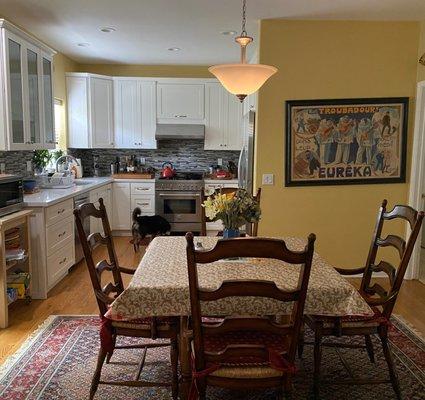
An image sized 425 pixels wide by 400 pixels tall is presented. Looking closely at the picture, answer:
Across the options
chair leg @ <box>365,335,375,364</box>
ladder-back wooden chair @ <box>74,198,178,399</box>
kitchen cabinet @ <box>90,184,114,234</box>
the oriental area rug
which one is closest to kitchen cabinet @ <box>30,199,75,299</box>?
the oriental area rug

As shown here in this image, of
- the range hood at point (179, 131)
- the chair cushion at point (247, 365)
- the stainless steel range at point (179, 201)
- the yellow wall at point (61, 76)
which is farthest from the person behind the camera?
the range hood at point (179, 131)

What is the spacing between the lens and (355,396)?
2.31 m

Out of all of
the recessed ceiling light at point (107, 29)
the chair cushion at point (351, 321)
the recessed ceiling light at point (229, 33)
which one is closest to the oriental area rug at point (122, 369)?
the chair cushion at point (351, 321)

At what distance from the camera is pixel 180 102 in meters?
6.30

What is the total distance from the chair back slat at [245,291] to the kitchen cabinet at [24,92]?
2.76m

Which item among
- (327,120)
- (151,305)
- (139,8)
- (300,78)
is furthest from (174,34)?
(151,305)

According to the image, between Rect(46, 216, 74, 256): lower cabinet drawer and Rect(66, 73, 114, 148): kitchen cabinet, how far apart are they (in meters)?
2.04

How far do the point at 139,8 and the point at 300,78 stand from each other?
64.2 inches

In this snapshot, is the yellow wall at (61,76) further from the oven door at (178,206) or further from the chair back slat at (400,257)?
the chair back slat at (400,257)

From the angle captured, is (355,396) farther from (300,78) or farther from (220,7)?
(220,7)

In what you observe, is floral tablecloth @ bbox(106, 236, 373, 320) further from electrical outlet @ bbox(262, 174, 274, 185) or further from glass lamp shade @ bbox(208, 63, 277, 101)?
electrical outlet @ bbox(262, 174, 274, 185)

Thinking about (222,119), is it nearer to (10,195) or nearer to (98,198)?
(98,198)

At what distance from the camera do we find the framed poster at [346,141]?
4.06m

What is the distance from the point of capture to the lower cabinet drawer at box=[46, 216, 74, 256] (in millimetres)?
3743
